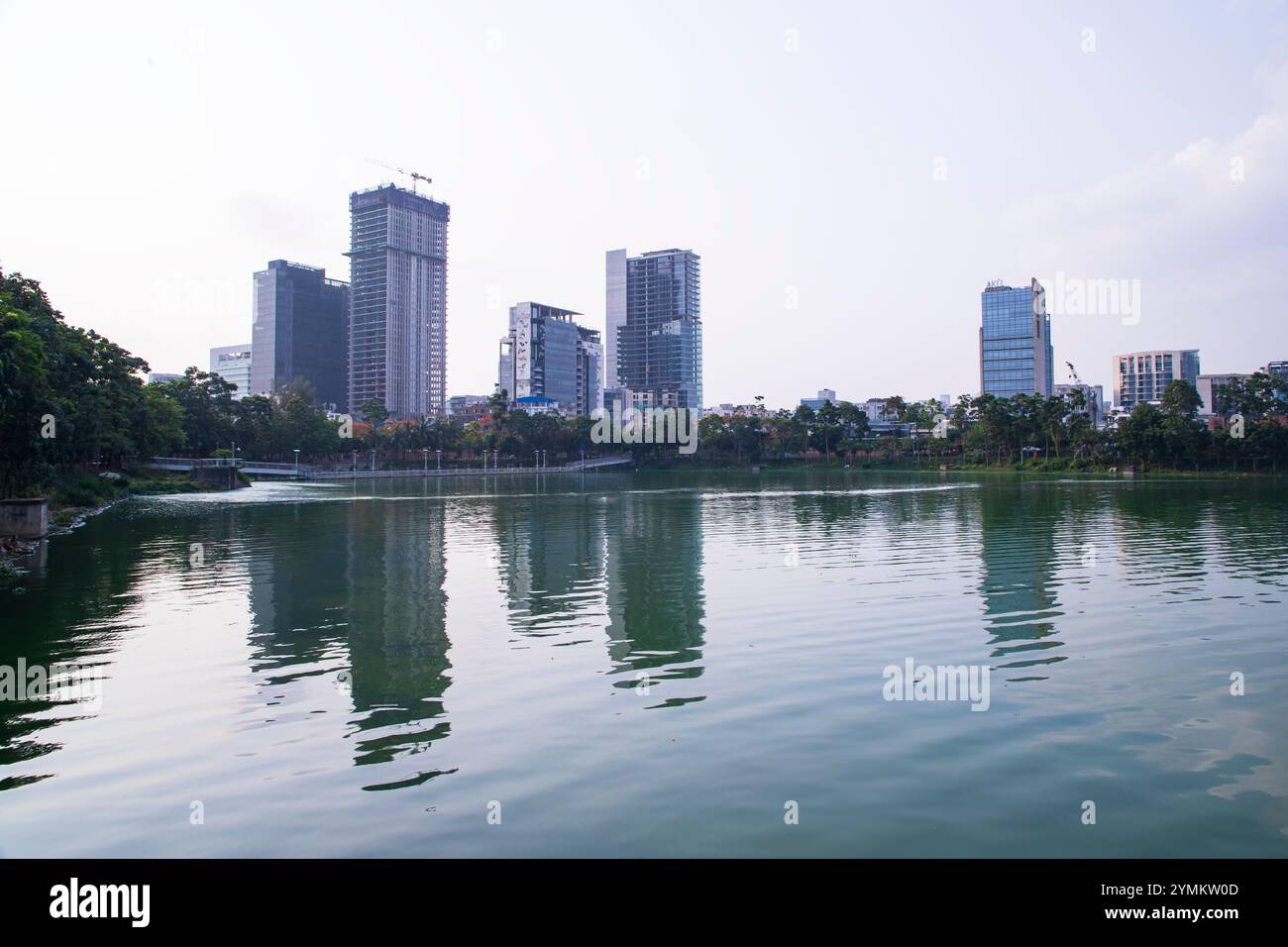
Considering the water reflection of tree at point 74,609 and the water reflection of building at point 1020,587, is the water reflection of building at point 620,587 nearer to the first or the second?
the water reflection of building at point 1020,587

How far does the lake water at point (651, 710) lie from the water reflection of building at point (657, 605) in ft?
0.40

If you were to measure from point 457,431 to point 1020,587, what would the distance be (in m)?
141

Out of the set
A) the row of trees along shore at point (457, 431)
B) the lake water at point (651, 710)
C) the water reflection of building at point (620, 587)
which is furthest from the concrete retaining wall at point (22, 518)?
the water reflection of building at point (620, 587)

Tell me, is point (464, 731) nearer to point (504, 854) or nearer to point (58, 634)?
point (504, 854)

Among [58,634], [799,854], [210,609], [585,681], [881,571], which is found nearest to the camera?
[799,854]

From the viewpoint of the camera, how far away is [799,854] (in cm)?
714

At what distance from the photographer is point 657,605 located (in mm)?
18531

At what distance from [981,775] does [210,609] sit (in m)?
15.5

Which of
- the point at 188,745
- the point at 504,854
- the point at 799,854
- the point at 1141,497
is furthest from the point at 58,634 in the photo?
the point at 1141,497

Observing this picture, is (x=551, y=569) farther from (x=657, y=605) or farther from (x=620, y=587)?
(x=657, y=605)

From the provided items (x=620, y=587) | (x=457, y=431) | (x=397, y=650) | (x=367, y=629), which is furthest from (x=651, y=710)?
(x=457, y=431)

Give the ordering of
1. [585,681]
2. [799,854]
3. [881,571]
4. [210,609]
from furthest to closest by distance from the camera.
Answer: [881,571] → [210,609] → [585,681] → [799,854]

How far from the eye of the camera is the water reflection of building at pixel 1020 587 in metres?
14.1

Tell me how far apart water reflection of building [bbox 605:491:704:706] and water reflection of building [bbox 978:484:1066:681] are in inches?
187
